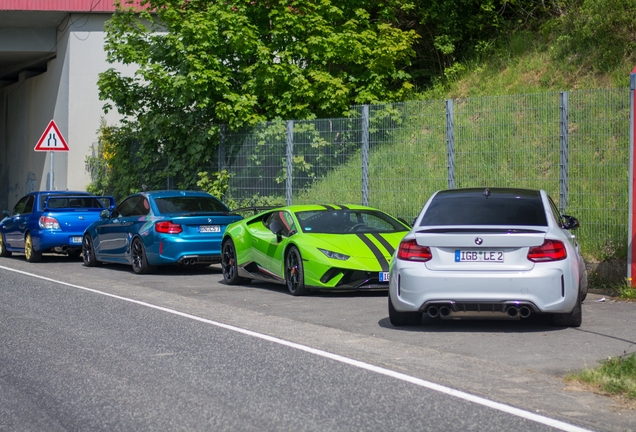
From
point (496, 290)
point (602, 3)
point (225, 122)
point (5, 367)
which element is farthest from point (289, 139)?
point (5, 367)

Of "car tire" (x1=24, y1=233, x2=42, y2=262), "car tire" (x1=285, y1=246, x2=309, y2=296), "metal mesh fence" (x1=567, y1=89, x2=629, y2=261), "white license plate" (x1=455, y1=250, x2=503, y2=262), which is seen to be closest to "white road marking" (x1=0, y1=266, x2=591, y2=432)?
"white license plate" (x1=455, y1=250, x2=503, y2=262)

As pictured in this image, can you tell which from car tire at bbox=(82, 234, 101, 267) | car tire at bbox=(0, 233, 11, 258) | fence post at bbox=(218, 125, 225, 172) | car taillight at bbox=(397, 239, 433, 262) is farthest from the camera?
→ car tire at bbox=(0, 233, 11, 258)

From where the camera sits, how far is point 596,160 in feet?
46.2

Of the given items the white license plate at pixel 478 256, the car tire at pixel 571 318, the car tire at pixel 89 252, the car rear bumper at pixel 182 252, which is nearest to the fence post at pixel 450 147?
the car rear bumper at pixel 182 252

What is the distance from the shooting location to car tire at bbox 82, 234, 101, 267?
1881 centimetres

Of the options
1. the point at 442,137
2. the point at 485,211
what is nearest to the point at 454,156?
the point at 442,137

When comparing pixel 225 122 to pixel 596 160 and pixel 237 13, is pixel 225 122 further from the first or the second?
pixel 596 160

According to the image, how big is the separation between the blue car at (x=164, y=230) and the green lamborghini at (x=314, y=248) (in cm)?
129

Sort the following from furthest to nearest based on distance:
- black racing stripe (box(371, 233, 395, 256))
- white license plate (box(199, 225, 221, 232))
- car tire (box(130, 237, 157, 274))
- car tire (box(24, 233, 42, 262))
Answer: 1. car tire (box(24, 233, 42, 262))
2. car tire (box(130, 237, 157, 274))
3. white license plate (box(199, 225, 221, 232))
4. black racing stripe (box(371, 233, 395, 256))

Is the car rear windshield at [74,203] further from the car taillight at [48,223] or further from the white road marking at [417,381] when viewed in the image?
the white road marking at [417,381]

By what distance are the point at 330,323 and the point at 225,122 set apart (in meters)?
13.0

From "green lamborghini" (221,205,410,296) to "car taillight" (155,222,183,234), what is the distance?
4.66 feet

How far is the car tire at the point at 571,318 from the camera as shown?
9.47m

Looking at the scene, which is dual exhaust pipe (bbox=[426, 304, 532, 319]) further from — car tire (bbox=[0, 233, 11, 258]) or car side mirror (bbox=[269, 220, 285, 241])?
car tire (bbox=[0, 233, 11, 258])
